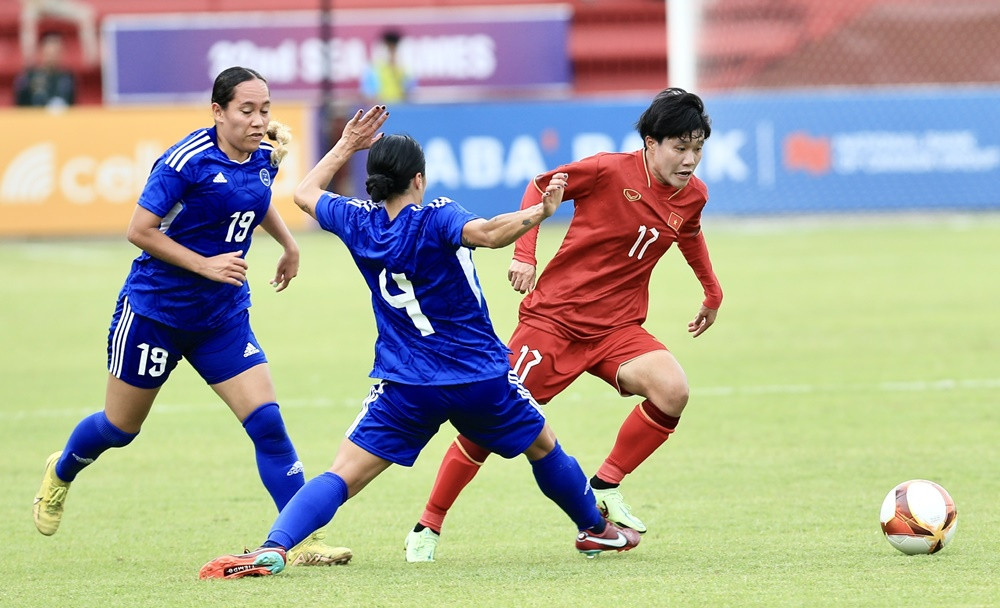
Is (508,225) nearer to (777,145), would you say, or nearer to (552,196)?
(552,196)

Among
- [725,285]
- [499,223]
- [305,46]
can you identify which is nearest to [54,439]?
[499,223]

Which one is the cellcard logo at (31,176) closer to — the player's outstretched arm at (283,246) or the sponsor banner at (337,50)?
the sponsor banner at (337,50)

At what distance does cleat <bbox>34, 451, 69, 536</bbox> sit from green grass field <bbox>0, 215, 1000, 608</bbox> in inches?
3.6

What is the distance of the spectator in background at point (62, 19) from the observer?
26.0m

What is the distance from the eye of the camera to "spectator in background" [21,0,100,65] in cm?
2603

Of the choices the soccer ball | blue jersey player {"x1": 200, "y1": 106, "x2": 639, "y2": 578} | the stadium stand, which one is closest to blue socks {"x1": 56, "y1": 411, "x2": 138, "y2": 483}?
blue jersey player {"x1": 200, "y1": 106, "x2": 639, "y2": 578}

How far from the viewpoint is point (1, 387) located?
1035 centimetres

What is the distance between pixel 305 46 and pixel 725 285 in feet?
42.7

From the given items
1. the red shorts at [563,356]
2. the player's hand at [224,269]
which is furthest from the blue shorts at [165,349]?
the red shorts at [563,356]

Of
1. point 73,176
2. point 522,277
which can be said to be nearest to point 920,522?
point 522,277

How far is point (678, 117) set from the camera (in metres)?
5.96

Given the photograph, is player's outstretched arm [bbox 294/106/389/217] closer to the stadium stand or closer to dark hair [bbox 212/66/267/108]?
dark hair [bbox 212/66/267/108]

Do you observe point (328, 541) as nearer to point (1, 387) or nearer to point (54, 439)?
point (54, 439)

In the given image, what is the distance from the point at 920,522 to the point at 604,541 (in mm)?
1183
